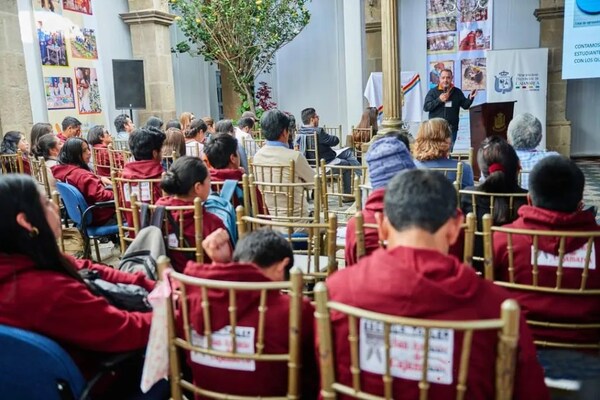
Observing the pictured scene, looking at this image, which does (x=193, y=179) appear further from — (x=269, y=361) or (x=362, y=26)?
(x=362, y=26)

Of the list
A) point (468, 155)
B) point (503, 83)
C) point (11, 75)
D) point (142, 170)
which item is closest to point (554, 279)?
point (142, 170)

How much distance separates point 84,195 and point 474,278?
3141 millimetres

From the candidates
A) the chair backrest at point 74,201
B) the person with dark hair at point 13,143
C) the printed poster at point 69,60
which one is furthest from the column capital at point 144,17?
the chair backrest at point 74,201

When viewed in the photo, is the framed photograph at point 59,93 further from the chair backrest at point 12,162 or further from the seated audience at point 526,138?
the seated audience at point 526,138

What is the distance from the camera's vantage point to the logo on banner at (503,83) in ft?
26.4

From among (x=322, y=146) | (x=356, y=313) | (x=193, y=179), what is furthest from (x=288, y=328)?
(x=322, y=146)

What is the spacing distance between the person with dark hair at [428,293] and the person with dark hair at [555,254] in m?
0.60

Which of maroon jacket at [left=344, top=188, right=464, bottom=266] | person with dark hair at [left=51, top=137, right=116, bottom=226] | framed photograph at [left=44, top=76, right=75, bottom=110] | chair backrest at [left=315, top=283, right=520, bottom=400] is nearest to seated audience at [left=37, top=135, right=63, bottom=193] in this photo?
person with dark hair at [left=51, top=137, right=116, bottom=226]

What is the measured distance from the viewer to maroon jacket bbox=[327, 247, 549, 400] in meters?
1.08

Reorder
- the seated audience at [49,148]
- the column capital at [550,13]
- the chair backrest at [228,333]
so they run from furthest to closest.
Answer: the column capital at [550,13]
the seated audience at [49,148]
the chair backrest at [228,333]

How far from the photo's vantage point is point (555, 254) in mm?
1695

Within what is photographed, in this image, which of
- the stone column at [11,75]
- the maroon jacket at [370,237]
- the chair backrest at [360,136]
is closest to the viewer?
the maroon jacket at [370,237]

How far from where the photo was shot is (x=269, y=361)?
1360mm

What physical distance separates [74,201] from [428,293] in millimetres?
Answer: 3010
